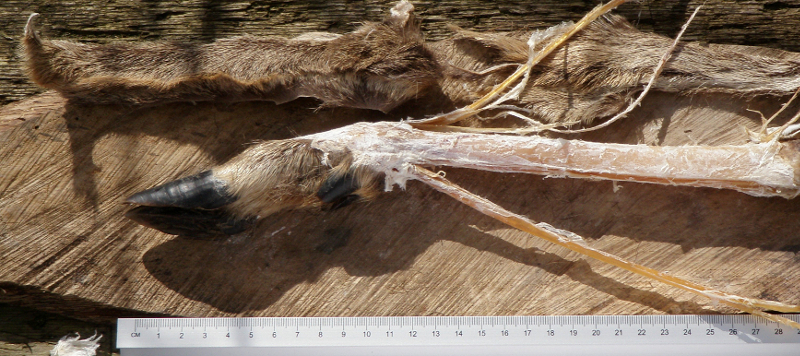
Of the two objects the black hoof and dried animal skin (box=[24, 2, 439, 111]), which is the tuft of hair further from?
dried animal skin (box=[24, 2, 439, 111])

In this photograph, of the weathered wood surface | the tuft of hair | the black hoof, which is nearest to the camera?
the black hoof

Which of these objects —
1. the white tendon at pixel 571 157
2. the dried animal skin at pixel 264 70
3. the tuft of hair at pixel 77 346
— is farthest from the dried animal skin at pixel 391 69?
the tuft of hair at pixel 77 346

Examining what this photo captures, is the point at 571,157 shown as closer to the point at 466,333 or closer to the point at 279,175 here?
the point at 466,333

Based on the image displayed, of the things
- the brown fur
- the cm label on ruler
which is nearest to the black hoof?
the brown fur

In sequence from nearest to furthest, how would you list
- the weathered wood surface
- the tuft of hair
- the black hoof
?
the black hoof
the weathered wood surface
the tuft of hair

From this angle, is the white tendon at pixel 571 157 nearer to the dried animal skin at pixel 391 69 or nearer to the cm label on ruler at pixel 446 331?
the dried animal skin at pixel 391 69

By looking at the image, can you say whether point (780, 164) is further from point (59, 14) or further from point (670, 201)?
point (59, 14)

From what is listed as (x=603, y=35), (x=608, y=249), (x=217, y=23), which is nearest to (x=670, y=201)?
(x=608, y=249)
